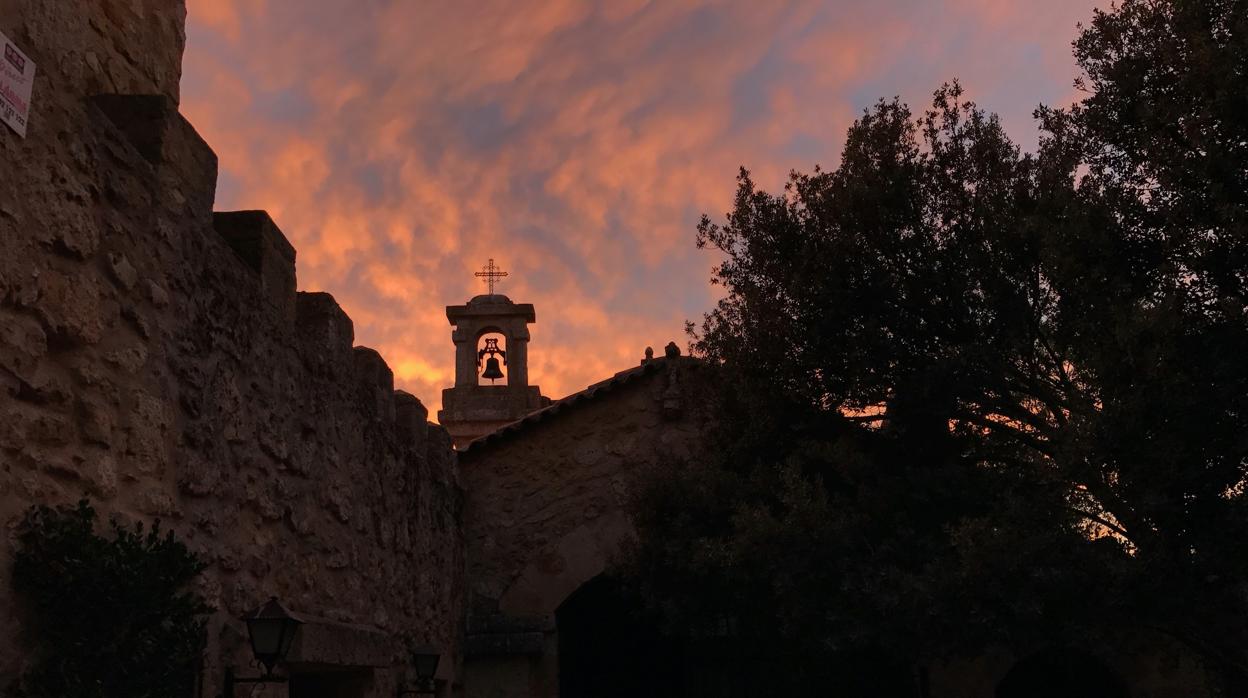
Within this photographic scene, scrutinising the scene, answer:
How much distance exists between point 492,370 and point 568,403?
730 centimetres

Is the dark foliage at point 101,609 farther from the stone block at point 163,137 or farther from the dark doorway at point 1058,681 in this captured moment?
the dark doorway at point 1058,681

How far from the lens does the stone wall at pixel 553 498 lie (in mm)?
10023

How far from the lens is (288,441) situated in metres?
5.09

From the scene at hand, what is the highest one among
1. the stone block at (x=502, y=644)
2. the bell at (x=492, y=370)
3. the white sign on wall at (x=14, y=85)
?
the bell at (x=492, y=370)

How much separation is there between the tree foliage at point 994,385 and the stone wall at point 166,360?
307 centimetres

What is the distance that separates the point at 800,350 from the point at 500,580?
3.70 metres

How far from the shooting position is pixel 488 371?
17734 mm

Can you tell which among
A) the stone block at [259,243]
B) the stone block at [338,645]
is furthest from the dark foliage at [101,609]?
the stone block at [259,243]

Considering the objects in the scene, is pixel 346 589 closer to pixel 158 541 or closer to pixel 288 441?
pixel 288 441

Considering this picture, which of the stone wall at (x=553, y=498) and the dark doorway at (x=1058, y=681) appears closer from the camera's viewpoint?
the stone wall at (x=553, y=498)

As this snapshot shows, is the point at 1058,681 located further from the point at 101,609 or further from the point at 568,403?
the point at 101,609

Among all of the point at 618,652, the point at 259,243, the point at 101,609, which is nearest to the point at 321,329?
the point at 259,243

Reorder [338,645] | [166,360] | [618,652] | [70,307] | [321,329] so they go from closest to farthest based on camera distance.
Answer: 1. [70,307]
2. [166,360]
3. [338,645]
4. [321,329]
5. [618,652]

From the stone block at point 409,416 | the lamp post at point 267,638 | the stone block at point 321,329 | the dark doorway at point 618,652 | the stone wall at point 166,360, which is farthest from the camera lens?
the dark doorway at point 618,652
